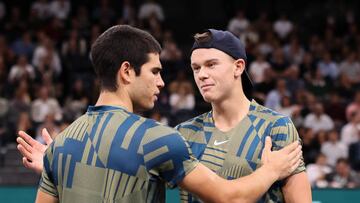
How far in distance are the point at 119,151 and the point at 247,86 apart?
1454 mm

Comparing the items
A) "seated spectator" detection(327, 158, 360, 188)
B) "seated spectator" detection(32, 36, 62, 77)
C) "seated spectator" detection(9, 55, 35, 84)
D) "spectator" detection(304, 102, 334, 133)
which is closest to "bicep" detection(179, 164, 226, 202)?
"seated spectator" detection(327, 158, 360, 188)

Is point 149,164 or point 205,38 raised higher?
point 205,38

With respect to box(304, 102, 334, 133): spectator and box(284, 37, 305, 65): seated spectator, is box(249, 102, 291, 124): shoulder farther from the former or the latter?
box(284, 37, 305, 65): seated spectator

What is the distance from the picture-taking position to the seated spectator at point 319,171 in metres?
11.3

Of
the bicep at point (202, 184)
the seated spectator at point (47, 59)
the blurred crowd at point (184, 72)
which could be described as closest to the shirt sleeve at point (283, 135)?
the bicep at point (202, 184)

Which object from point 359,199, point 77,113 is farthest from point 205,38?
point 77,113

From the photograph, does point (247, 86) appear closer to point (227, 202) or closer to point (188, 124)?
point (188, 124)

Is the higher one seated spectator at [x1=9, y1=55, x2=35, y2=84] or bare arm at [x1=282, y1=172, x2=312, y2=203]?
seated spectator at [x1=9, y1=55, x2=35, y2=84]

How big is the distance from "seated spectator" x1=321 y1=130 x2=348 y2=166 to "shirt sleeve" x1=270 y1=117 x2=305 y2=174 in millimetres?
8178

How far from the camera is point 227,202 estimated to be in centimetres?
359

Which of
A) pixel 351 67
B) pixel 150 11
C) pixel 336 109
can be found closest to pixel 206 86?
pixel 336 109

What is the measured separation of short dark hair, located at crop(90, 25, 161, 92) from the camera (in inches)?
142

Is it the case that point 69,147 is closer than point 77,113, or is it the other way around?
point 69,147

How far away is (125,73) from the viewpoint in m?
3.62
